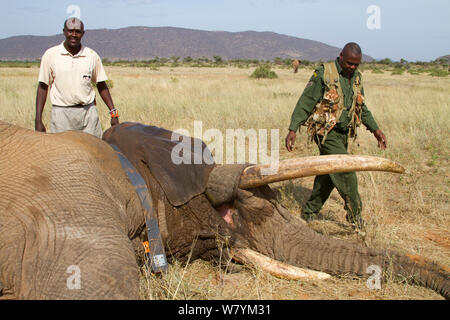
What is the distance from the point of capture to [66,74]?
15.1 ft

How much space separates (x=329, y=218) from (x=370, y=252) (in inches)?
Answer: 84.9

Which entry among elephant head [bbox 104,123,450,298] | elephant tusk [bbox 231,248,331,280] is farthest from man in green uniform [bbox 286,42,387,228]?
elephant tusk [bbox 231,248,331,280]

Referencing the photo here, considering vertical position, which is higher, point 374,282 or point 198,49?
point 198,49

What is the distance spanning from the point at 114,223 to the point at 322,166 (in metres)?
1.33

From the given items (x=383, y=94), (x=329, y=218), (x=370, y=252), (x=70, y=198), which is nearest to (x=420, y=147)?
(x=329, y=218)

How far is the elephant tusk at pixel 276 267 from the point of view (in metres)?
3.02

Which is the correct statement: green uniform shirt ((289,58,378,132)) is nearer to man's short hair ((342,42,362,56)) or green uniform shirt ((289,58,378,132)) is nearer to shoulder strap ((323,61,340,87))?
shoulder strap ((323,61,340,87))

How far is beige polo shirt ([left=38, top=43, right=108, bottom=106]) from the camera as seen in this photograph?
4602 mm

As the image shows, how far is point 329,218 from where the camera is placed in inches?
206

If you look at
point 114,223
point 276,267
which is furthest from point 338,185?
point 114,223

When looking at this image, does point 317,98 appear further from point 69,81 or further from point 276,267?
point 69,81

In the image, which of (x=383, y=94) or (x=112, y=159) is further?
(x=383, y=94)

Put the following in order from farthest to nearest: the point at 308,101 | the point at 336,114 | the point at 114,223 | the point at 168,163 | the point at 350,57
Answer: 1. the point at 308,101
2. the point at 336,114
3. the point at 350,57
4. the point at 168,163
5. the point at 114,223
